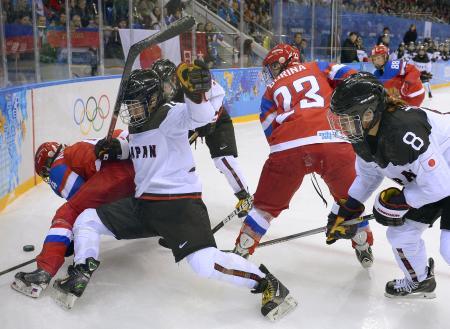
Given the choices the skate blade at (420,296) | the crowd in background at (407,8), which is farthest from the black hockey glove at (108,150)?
the crowd in background at (407,8)

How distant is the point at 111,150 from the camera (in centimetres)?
262

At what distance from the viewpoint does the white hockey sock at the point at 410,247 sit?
2105 mm

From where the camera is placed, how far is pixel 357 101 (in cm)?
189

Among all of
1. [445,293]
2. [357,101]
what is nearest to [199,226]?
[357,101]

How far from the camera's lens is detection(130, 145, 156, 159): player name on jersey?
228 centimetres

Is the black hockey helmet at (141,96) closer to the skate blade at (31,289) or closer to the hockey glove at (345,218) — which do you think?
the skate blade at (31,289)

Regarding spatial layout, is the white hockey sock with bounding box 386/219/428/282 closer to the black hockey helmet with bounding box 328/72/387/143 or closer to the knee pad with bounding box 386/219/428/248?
the knee pad with bounding box 386/219/428/248

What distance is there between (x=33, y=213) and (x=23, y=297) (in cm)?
136

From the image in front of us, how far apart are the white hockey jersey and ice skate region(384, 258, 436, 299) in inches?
19.1

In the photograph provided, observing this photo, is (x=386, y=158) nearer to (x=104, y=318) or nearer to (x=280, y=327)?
(x=280, y=327)

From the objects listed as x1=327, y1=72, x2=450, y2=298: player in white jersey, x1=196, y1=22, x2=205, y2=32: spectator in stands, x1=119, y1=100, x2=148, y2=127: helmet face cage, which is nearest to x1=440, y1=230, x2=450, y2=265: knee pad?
x1=327, y1=72, x2=450, y2=298: player in white jersey

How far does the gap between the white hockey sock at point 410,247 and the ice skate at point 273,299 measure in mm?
477

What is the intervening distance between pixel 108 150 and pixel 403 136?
1423 mm

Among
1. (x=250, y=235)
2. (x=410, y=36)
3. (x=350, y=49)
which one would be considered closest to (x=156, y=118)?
(x=250, y=235)
